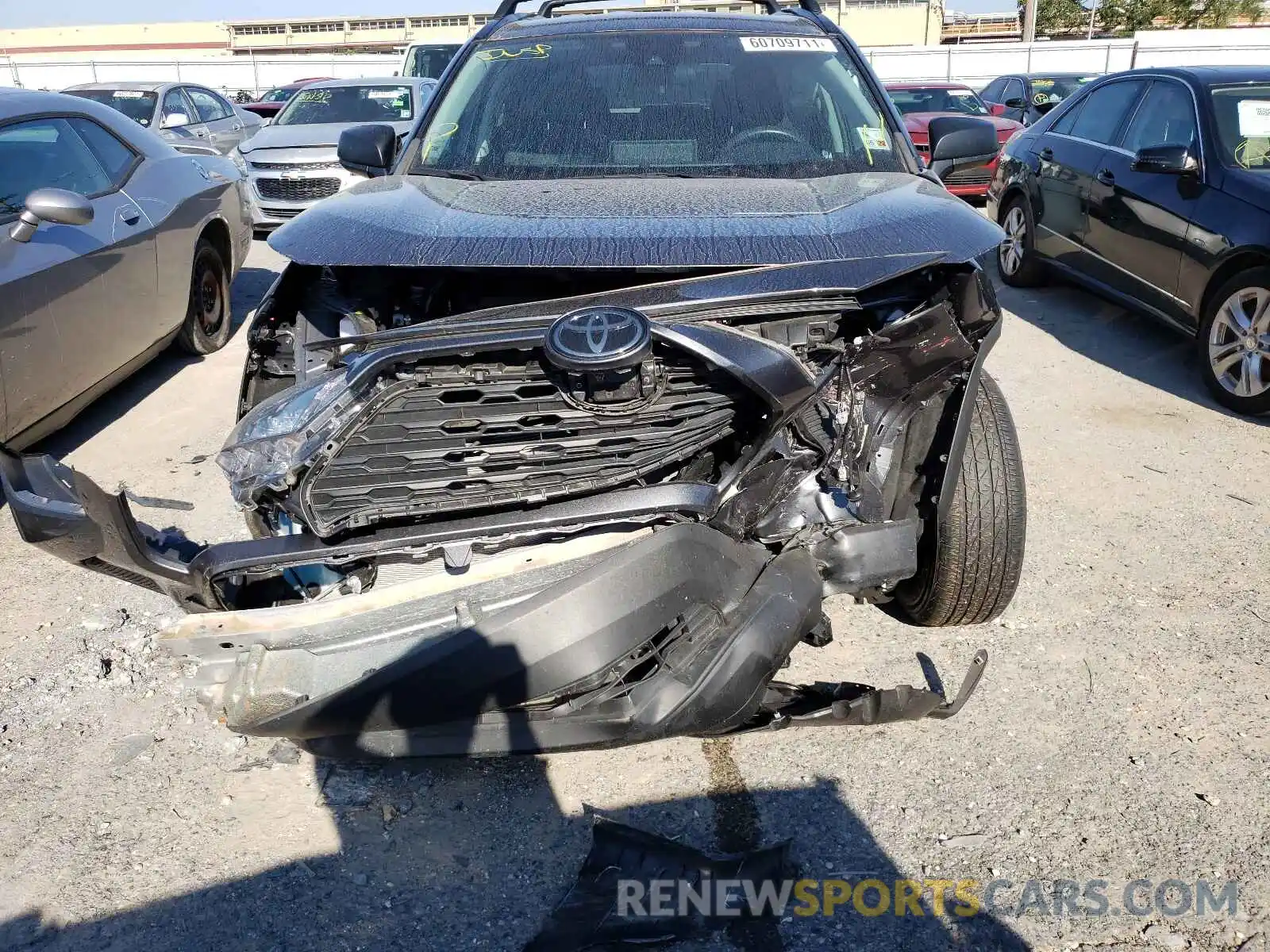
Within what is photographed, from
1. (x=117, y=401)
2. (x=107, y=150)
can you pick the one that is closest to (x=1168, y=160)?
(x=107, y=150)

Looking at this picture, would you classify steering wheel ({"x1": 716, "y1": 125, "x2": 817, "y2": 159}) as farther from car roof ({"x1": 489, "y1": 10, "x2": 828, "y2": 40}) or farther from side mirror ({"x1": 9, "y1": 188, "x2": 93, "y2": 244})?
side mirror ({"x1": 9, "y1": 188, "x2": 93, "y2": 244})

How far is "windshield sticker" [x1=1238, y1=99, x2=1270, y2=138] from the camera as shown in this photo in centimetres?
523

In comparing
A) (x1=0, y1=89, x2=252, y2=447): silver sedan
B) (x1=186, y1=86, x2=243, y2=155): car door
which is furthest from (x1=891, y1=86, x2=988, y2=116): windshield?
(x1=0, y1=89, x2=252, y2=447): silver sedan

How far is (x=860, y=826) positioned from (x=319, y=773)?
4.68 ft

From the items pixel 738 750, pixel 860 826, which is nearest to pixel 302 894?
pixel 738 750

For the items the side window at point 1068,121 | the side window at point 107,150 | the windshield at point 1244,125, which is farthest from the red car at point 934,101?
the side window at point 107,150

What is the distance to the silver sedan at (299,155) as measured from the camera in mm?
9234

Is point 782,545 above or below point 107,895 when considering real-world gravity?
above

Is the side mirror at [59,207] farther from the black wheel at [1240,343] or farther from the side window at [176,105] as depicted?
the side window at [176,105]

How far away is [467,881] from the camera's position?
226cm

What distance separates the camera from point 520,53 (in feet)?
12.3

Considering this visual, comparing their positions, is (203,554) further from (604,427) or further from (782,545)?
(782,545)

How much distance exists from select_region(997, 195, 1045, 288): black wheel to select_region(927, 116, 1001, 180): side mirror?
360 cm

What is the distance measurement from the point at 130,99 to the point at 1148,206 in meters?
10.3
